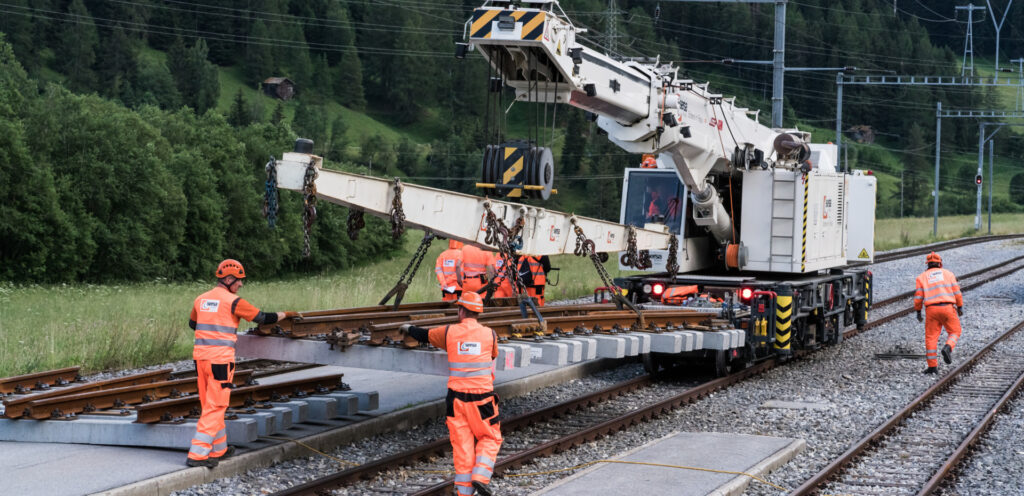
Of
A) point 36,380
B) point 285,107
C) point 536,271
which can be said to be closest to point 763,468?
point 36,380

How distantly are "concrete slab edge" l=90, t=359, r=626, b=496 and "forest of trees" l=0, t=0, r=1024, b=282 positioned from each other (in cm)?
2583

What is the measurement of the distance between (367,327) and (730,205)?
726 cm

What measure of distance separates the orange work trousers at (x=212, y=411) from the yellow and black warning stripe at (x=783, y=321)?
336 inches

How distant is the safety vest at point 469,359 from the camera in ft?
26.6

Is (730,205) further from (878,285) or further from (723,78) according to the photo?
(723,78)

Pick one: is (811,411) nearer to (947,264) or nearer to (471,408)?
(471,408)

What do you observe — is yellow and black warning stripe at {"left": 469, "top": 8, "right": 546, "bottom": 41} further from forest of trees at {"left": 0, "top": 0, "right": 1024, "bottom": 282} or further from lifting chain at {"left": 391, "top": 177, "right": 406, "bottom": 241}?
forest of trees at {"left": 0, "top": 0, "right": 1024, "bottom": 282}

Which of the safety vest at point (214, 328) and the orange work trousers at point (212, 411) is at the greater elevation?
the safety vest at point (214, 328)

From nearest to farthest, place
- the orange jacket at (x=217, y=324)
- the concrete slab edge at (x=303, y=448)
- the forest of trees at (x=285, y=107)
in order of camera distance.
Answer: the concrete slab edge at (x=303, y=448) < the orange jacket at (x=217, y=324) < the forest of trees at (x=285, y=107)

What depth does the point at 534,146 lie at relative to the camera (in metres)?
9.96

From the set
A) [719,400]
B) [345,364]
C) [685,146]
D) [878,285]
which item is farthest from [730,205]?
[878,285]

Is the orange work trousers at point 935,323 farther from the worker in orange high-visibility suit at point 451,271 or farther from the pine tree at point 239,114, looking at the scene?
the pine tree at point 239,114

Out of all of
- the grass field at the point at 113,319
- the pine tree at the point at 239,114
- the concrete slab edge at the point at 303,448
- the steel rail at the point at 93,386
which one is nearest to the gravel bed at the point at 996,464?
the concrete slab edge at the point at 303,448

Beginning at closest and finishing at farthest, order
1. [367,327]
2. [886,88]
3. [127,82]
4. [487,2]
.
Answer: [487,2]
[367,327]
[127,82]
[886,88]
